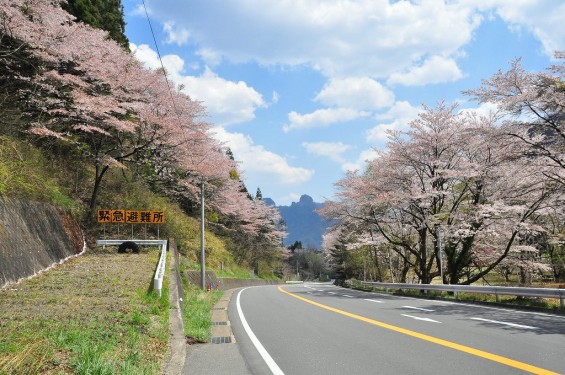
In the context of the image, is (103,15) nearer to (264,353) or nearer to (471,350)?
(264,353)

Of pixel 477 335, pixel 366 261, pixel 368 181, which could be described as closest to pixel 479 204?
pixel 368 181

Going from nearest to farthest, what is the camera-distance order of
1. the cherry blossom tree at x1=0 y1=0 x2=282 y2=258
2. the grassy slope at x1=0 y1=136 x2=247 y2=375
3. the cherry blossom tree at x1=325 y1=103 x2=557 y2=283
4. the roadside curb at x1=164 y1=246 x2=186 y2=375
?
1. the grassy slope at x1=0 y1=136 x2=247 y2=375
2. the roadside curb at x1=164 y1=246 x2=186 y2=375
3. the cherry blossom tree at x1=0 y1=0 x2=282 y2=258
4. the cherry blossom tree at x1=325 y1=103 x2=557 y2=283

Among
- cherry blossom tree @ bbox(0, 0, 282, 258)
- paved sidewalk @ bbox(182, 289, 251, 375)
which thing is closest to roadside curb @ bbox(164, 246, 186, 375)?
paved sidewalk @ bbox(182, 289, 251, 375)

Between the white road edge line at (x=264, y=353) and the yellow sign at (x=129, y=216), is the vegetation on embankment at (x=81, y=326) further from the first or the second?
the yellow sign at (x=129, y=216)

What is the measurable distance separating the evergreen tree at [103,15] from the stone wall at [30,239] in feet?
51.1

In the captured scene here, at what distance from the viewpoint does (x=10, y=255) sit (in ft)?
35.4

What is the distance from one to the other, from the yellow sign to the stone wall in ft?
16.5

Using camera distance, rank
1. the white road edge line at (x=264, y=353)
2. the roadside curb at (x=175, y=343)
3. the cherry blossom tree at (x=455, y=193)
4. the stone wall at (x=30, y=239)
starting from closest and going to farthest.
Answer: the roadside curb at (x=175, y=343)
the white road edge line at (x=264, y=353)
the stone wall at (x=30, y=239)
the cherry blossom tree at (x=455, y=193)

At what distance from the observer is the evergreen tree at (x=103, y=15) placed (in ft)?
95.1

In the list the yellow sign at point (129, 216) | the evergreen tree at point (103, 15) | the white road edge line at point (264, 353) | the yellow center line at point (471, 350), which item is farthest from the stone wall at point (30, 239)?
the evergreen tree at point (103, 15)

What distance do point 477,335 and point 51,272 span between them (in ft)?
38.7

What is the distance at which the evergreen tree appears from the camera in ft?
95.1

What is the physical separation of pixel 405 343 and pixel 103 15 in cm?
3477

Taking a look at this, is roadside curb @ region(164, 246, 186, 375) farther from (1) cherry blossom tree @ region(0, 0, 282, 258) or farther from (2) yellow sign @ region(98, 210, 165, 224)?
(2) yellow sign @ region(98, 210, 165, 224)
